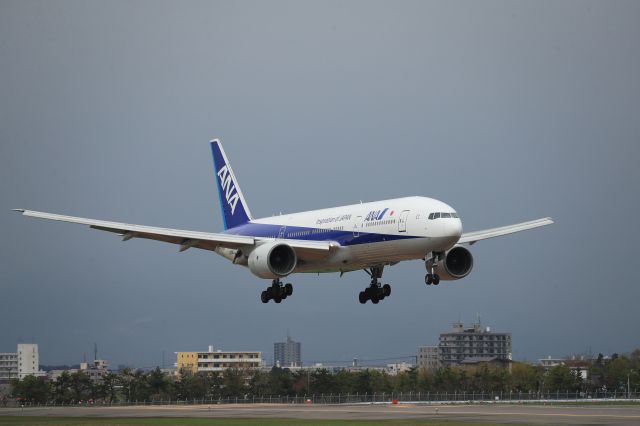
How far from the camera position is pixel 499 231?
78.5m

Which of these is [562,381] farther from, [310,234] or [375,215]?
[375,215]

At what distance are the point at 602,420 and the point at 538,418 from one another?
4.81 m

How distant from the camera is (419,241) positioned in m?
65.4

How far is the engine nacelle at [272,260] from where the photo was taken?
7138 cm

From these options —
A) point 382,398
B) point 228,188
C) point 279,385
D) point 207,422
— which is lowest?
point 382,398

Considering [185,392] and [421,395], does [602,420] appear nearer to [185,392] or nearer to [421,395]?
[421,395]

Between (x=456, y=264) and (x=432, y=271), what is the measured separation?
11.3ft

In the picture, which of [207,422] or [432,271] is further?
[207,422]

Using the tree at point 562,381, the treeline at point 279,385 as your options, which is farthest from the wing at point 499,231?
the tree at point 562,381

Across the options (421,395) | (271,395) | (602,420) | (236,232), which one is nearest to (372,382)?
(271,395)

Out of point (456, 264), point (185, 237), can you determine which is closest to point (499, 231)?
point (456, 264)

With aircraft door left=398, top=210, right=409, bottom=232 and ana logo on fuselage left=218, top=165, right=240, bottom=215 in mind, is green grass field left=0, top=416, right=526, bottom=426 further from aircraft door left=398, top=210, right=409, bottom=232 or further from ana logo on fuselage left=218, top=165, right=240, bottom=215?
ana logo on fuselage left=218, top=165, right=240, bottom=215

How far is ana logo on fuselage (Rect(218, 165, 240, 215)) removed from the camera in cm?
8794

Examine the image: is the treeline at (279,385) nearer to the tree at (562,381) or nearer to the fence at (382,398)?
the tree at (562,381)
